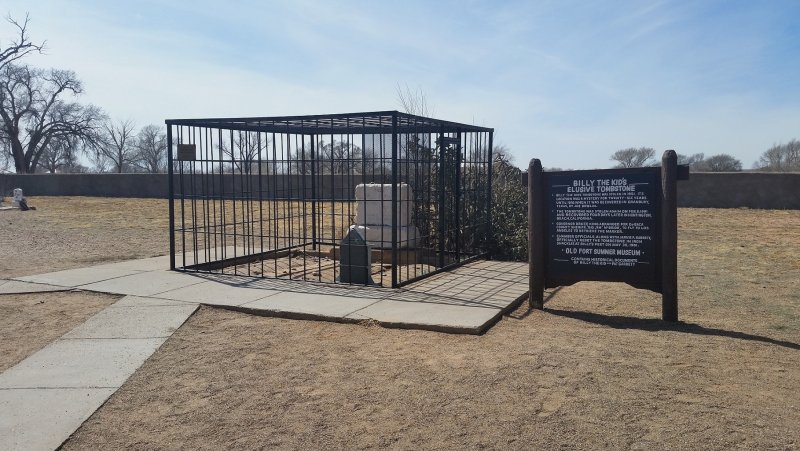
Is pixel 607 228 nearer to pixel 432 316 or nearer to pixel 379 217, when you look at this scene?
pixel 432 316

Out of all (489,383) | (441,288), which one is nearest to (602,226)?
(441,288)

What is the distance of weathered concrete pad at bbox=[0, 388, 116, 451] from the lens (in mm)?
3902

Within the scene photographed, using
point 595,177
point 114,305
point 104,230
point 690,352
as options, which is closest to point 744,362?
point 690,352

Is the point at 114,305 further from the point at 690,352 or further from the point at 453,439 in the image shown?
the point at 690,352

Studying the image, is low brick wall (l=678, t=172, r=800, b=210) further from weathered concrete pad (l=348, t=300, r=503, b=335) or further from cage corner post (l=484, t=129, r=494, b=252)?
weathered concrete pad (l=348, t=300, r=503, b=335)

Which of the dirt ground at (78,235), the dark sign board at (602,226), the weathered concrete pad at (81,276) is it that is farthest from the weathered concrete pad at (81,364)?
the dirt ground at (78,235)

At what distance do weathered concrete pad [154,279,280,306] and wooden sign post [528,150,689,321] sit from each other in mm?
3203

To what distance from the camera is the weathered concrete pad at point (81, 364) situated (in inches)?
193

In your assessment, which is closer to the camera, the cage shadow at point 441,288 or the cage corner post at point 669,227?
the cage corner post at point 669,227

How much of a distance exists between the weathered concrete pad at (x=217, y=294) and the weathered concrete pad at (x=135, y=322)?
33 centimetres

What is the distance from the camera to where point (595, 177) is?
6.92 meters

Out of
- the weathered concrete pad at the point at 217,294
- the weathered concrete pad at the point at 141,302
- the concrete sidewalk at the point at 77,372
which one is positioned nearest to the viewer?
the concrete sidewalk at the point at 77,372

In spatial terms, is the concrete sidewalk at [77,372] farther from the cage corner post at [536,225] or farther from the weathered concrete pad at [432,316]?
the cage corner post at [536,225]

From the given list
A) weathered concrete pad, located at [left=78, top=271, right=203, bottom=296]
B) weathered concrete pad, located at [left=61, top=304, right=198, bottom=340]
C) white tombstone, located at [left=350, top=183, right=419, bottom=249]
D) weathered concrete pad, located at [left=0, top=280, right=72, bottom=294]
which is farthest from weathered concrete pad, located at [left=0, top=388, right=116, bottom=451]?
white tombstone, located at [left=350, top=183, right=419, bottom=249]
